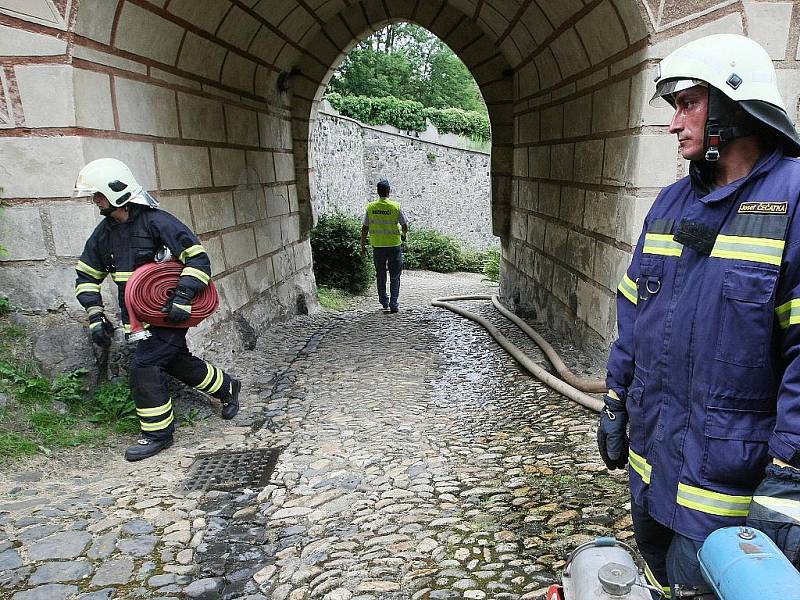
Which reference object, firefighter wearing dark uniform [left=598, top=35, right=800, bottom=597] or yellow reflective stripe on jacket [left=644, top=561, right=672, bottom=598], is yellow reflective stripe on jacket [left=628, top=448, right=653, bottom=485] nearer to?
firefighter wearing dark uniform [left=598, top=35, right=800, bottom=597]

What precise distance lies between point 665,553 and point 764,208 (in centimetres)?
114

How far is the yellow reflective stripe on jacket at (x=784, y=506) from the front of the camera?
4.51 ft

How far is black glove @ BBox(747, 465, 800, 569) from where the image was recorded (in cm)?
136

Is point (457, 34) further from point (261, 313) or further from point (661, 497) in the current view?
point (661, 497)

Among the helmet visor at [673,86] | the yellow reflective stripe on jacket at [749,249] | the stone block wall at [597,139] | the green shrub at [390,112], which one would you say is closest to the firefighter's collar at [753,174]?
the yellow reflective stripe on jacket at [749,249]

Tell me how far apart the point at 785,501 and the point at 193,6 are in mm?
5280

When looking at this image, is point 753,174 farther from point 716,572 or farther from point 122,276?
point 122,276

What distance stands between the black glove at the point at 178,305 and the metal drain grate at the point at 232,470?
928mm

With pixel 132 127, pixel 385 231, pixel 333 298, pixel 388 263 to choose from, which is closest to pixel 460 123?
pixel 333 298

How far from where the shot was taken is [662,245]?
5.87ft

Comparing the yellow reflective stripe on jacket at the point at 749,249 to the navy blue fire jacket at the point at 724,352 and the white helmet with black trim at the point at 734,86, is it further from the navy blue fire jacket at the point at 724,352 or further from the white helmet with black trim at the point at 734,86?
the white helmet with black trim at the point at 734,86

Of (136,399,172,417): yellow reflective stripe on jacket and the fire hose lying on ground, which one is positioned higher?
the fire hose lying on ground

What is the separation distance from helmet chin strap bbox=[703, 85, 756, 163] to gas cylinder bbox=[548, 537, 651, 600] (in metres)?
1.14

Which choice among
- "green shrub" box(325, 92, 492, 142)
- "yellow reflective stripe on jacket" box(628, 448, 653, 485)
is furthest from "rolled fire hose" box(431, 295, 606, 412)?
"green shrub" box(325, 92, 492, 142)
